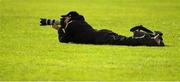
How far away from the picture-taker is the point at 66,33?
1847cm

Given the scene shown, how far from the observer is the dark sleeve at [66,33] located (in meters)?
18.3

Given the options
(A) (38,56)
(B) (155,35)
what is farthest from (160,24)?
(A) (38,56)

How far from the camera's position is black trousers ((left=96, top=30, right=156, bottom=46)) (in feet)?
59.5

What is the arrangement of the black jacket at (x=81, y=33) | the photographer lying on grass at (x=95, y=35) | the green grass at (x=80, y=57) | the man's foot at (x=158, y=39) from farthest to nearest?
the black jacket at (x=81, y=33) < the photographer lying on grass at (x=95, y=35) < the man's foot at (x=158, y=39) < the green grass at (x=80, y=57)

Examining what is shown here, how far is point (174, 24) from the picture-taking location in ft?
88.2

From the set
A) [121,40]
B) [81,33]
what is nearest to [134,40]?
[121,40]

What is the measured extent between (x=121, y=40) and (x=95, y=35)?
625 millimetres

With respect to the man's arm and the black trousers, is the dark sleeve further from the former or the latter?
the black trousers

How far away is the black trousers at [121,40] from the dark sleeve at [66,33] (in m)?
0.69

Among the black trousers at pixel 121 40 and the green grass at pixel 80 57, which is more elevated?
the black trousers at pixel 121 40

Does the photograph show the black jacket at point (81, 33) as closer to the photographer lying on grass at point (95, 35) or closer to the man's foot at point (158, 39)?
the photographer lying on grass at point (95, 35)

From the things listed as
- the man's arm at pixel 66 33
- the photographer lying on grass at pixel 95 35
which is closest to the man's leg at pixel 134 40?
the photographer lying on grass at pixel 95 35

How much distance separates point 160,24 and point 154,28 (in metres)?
1.79

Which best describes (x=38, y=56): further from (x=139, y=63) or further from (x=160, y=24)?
(x=160, y=24)
